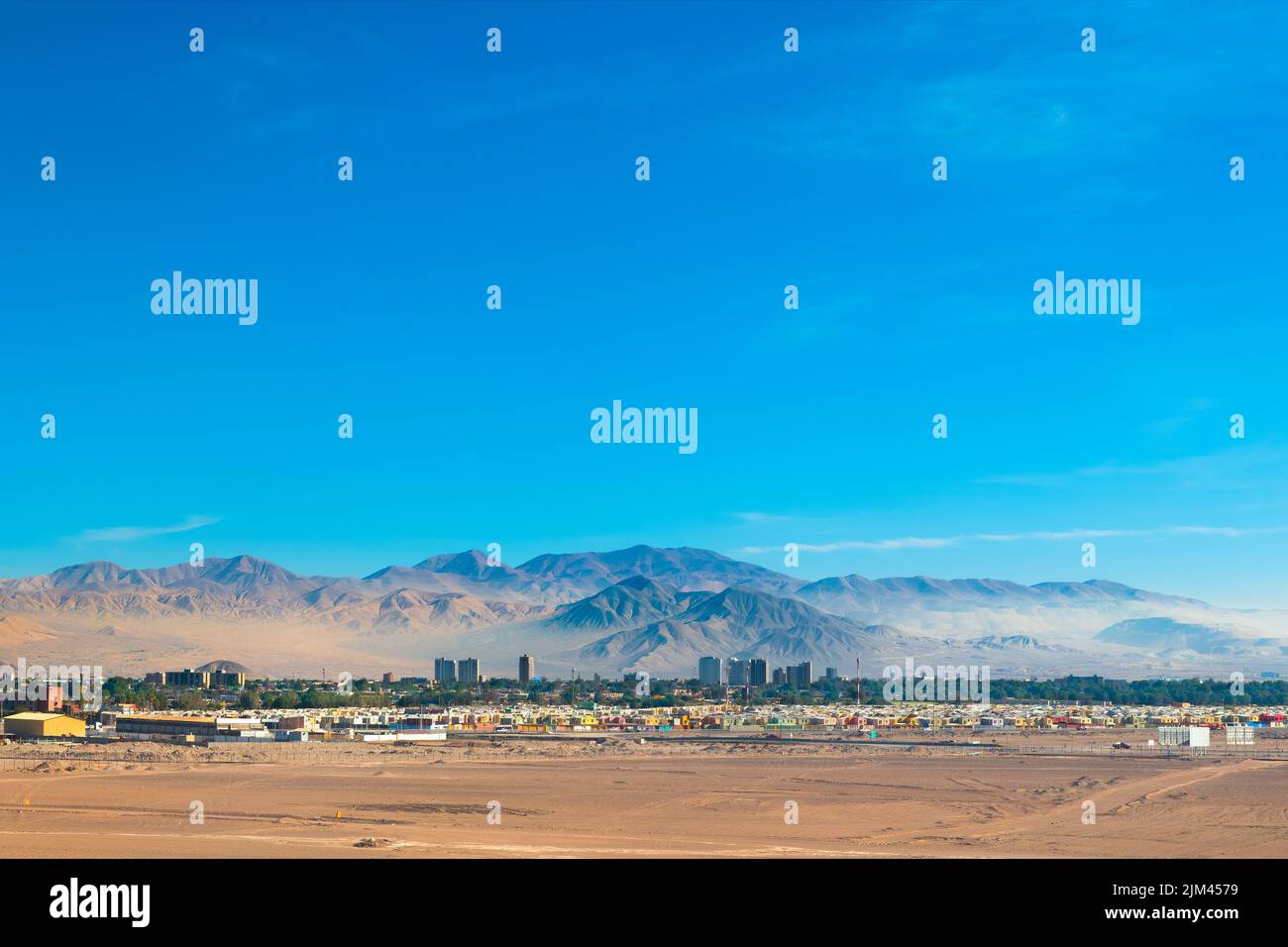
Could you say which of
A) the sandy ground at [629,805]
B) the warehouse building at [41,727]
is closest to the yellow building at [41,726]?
the warehouse building at [41,727]

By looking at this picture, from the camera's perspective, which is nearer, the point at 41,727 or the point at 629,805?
the point at 629,805

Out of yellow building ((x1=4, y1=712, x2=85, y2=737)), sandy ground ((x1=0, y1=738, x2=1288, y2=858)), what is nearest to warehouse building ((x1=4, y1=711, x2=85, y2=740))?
yellow building ((x1=4, y1=712, x2=85, y2=737))

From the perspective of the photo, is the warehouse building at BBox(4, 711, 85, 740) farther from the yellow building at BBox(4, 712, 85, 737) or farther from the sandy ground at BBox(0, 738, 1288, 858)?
the sandy ground at BBox(0, 738, 1288, 858)

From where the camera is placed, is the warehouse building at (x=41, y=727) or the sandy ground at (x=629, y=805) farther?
the warehouse building at (x=41, y=727)

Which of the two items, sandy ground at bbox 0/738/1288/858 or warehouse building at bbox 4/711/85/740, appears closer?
sandy ground at bbox 0/738/1288/858

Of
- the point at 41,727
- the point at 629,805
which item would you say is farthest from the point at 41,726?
the point at 629,805

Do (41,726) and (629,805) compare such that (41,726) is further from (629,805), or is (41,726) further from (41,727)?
(629,805)

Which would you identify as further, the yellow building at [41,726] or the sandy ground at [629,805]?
the yellow building at [41,726]

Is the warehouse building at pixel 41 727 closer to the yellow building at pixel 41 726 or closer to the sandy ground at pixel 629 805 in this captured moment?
the yellow building at pixel 41 726
